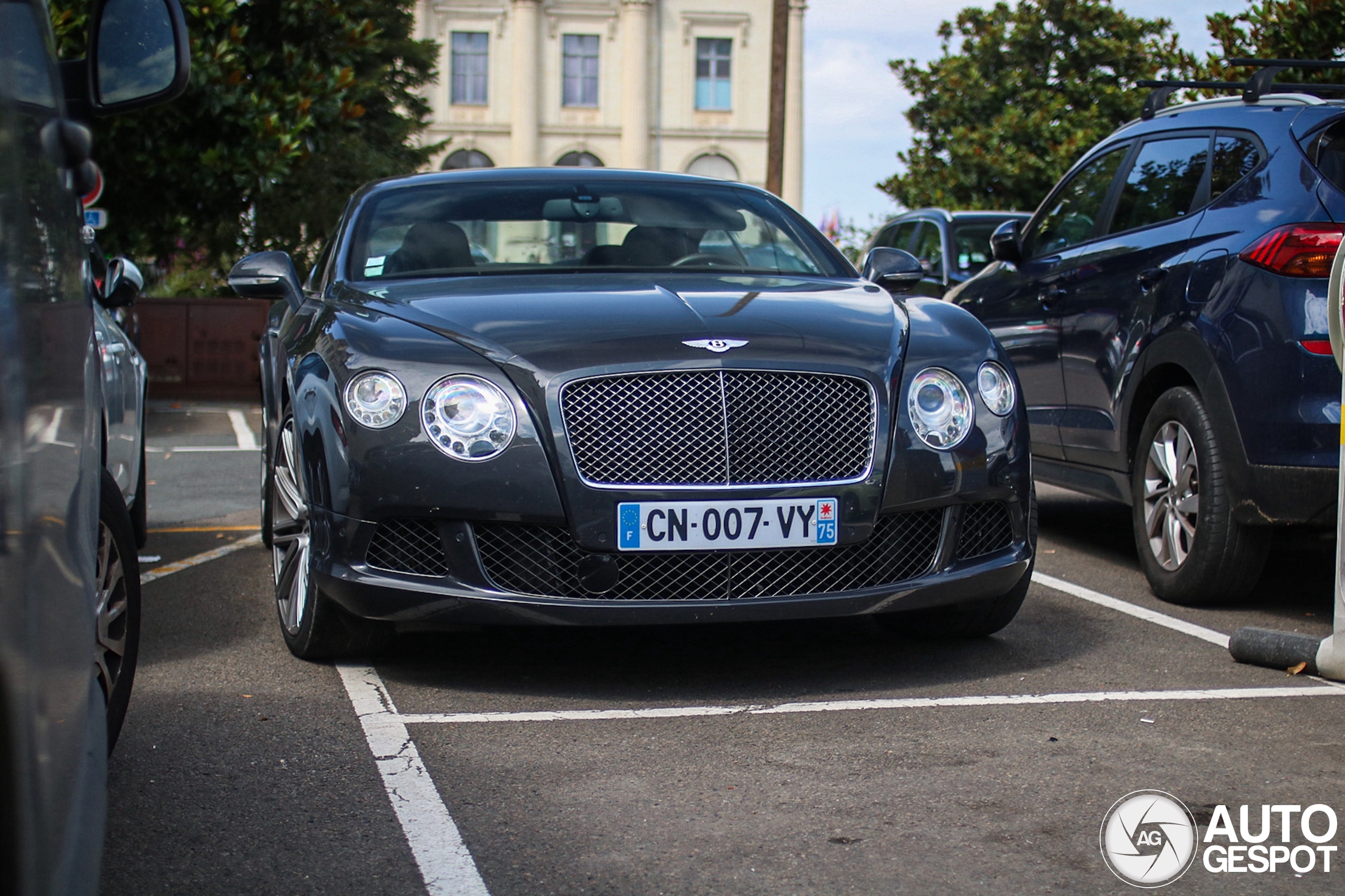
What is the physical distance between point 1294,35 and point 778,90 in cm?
1062

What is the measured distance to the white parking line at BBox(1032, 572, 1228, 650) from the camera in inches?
201

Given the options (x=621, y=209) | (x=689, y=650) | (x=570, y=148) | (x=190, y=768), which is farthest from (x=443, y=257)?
(x=570, y=148)

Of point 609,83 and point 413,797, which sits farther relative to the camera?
point 609,83

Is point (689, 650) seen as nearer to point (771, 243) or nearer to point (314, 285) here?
point (771, 243)

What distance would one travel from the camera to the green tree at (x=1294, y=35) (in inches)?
408

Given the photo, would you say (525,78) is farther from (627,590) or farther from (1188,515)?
(627,590)

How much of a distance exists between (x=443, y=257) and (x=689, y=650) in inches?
63.0

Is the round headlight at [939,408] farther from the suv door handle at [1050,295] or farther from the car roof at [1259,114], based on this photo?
the suv door handle at [1050,295]

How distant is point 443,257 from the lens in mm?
5340

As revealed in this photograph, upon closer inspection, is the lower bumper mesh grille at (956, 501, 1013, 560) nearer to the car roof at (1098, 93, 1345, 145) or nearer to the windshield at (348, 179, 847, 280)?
the windshield at (348, 179, 847, 280)

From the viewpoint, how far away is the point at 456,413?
4.14 metres

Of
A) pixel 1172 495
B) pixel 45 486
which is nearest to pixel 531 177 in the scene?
pixel 1172 495

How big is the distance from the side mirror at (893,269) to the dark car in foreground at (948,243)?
7.04 meters

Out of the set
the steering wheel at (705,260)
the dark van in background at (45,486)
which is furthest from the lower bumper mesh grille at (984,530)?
the dark van in background at (45,486)
